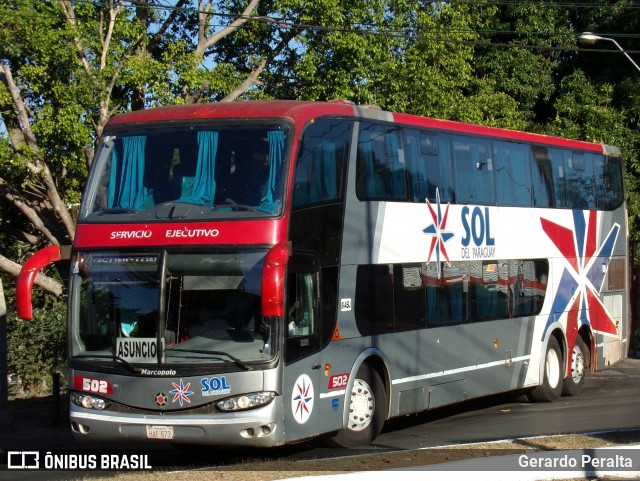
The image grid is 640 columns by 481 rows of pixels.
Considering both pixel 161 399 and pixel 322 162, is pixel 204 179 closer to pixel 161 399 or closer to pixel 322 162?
pixel 322 162

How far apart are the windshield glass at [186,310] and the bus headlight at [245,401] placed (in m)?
0.37

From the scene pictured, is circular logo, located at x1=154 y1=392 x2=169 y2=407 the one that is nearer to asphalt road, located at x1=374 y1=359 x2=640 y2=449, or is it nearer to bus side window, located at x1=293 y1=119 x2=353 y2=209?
bus side window, located at x1=293 y1=119 x2=353 y2=209

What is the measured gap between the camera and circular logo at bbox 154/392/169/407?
10.5 m

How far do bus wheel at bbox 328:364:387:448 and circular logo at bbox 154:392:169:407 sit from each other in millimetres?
2411

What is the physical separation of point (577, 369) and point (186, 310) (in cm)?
995

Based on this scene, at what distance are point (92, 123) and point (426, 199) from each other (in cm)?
999

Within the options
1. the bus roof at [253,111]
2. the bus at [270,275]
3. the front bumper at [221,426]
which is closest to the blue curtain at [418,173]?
the bus at [270,275]

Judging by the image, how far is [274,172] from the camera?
10.9 m

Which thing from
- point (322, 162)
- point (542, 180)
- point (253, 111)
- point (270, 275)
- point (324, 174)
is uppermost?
point (253, 111)

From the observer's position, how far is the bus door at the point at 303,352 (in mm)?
10727

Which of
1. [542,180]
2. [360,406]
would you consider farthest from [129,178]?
[542,180]

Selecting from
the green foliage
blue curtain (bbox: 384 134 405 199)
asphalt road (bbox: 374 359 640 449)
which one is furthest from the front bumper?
the green foliage

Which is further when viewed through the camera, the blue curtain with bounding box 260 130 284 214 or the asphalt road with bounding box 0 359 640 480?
the asphalt road with bounding box 0 359 640 480

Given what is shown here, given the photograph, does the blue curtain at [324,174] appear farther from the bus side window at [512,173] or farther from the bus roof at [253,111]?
the bus side window at [512,173]
